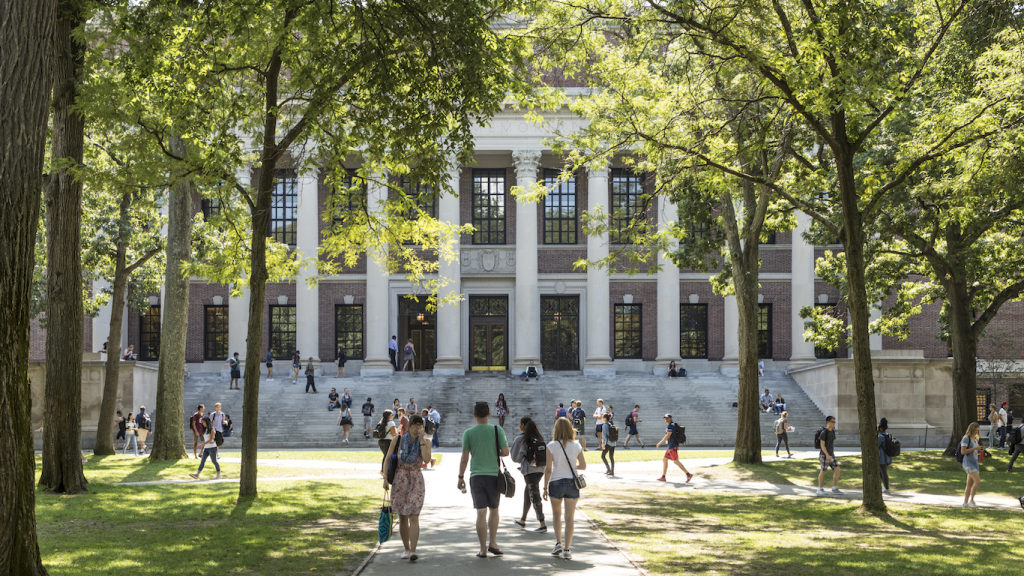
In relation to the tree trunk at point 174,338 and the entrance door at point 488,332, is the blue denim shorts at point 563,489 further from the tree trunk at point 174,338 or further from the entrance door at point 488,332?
the entrance door at point 488,332

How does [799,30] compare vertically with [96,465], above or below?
above

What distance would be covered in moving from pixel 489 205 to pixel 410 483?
3902 centimetres

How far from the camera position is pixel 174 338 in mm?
24484

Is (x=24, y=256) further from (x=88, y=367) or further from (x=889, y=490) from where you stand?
(x=88, y=367)

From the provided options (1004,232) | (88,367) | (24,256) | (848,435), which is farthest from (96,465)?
(848,435)

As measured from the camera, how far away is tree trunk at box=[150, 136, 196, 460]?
24.3 m

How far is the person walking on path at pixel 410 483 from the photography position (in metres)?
10.4

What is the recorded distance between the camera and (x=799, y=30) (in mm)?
14047

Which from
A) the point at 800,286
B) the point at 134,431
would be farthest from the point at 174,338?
the point at 800,286

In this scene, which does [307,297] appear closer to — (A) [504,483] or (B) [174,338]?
(B) [174,338]

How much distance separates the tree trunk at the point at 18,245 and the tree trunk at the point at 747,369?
63.8ft

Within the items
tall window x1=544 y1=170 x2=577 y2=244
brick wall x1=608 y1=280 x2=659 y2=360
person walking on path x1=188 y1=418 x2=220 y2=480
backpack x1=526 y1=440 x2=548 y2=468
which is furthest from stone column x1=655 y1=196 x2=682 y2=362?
backpack x1=526 y1=440 x2=548 y2=468

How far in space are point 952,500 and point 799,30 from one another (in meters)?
10.1

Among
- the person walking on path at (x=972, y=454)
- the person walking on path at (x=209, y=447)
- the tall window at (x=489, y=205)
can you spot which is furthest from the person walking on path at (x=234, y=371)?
the person walking on path at (x=972, y=454)
